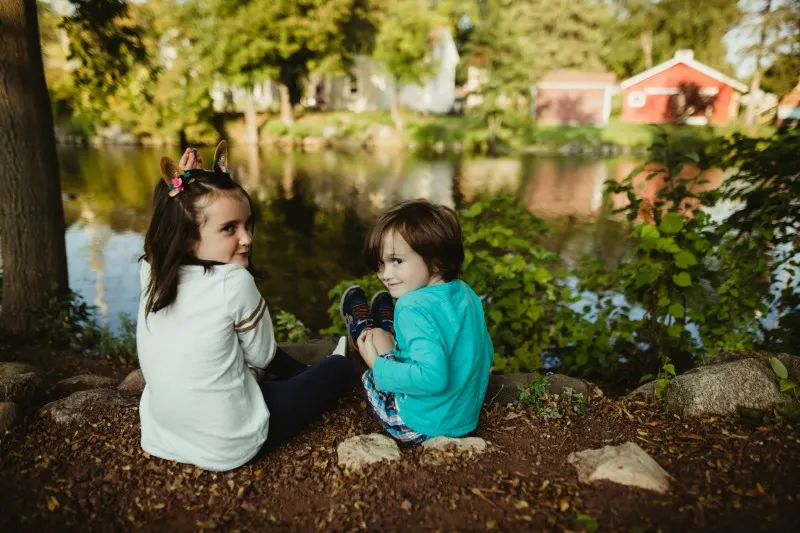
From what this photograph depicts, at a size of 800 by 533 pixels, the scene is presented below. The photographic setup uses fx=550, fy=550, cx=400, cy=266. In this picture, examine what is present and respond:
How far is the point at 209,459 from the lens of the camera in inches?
92.7

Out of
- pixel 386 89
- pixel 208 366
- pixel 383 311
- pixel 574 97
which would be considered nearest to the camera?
pixel 208 366

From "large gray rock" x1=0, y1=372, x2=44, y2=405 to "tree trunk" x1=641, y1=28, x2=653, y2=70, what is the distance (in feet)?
151

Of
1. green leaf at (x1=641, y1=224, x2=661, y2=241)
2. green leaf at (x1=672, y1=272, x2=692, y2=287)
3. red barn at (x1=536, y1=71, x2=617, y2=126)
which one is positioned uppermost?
red barn at (x1=536, y1=71, x2=617, y2=126)

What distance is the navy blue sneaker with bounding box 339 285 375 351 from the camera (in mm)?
2993

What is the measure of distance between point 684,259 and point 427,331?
211 centimetres

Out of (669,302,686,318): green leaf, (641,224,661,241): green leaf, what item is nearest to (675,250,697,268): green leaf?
(641,224,661,241): green leaf

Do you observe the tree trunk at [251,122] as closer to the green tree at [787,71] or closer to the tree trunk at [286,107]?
the tree trunk at [286,107]

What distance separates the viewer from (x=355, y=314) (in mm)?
3070

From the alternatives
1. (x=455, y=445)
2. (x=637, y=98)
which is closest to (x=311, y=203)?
(x=455, y=445)

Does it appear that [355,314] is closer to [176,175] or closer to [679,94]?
[176,175]

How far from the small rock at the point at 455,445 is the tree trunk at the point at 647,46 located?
4541cm

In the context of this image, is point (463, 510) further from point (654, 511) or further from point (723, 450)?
point (723, 450)

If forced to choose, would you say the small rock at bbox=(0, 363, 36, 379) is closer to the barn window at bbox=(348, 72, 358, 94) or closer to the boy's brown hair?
the boy's brown hair

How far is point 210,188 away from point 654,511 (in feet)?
6.86
